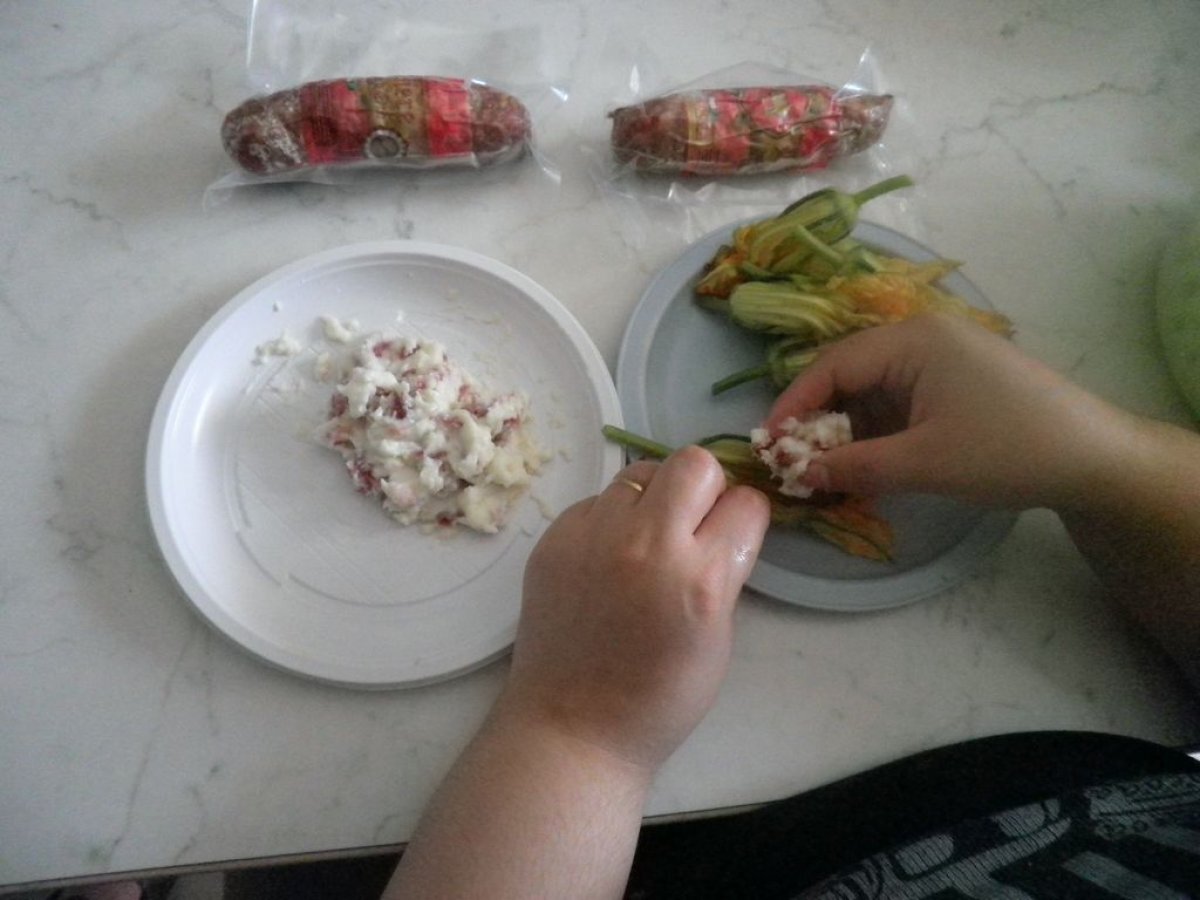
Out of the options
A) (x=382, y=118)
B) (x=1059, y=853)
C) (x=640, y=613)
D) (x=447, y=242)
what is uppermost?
(x=382, y=118)

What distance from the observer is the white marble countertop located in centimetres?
55

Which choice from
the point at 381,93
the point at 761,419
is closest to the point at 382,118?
the point at 381,93

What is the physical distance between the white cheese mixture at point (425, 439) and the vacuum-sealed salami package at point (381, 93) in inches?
8.3

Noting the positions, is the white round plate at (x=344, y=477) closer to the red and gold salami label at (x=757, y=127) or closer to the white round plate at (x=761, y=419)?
the white round plate at (x=761, y=419)

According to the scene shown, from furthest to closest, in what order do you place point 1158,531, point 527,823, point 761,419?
point 761,419, point 1158,531, point 527,823

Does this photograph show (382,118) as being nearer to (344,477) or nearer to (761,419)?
(344,477)

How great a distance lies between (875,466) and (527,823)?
1.14 feet

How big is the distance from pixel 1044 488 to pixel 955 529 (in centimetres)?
11

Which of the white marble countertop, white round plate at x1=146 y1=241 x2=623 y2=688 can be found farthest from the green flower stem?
the white marble countertop

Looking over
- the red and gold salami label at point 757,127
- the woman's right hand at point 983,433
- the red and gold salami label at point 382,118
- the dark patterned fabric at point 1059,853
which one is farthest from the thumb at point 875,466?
the red and gold salami label at point 382,118

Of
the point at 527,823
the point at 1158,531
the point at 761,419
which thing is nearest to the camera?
the point at 527,823

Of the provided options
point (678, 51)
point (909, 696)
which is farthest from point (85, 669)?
point (678, 51)

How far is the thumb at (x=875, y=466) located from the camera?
551 millimetres

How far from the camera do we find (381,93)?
70 cm
